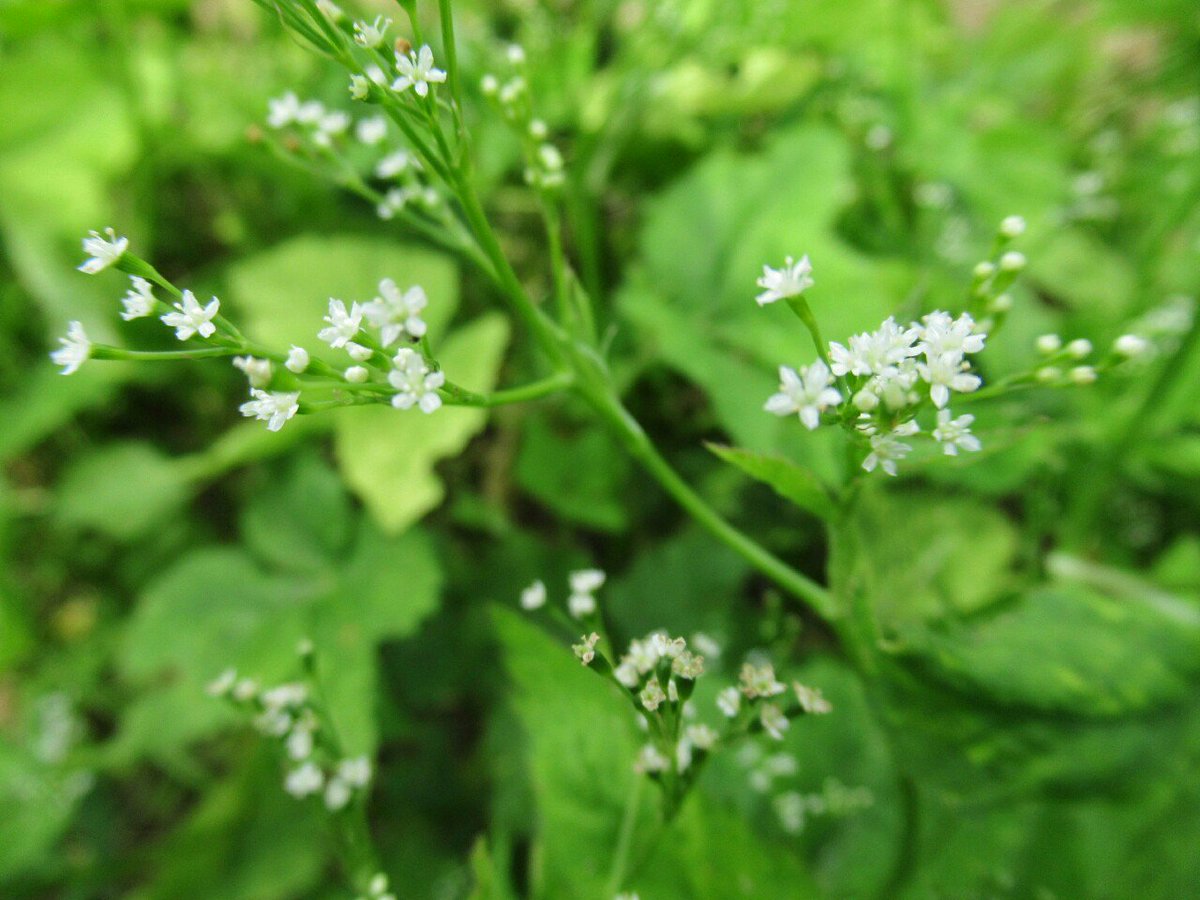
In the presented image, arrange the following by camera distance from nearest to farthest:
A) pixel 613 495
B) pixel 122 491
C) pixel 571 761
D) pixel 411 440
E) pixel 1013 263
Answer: pixel 1013 263
pixel 571 761
pixel 411 440
pixel 613 495
pixel 122 491

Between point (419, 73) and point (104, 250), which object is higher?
point (419, 73)

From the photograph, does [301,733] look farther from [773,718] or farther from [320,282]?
[320,282]

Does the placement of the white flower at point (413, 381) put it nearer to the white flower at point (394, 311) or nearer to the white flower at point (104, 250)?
the white flower at point (394, 311)

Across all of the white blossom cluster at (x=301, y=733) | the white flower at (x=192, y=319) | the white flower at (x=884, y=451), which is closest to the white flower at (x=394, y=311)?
the white flower at (x=192, y=319)

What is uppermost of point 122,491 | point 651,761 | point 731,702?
point 731,702

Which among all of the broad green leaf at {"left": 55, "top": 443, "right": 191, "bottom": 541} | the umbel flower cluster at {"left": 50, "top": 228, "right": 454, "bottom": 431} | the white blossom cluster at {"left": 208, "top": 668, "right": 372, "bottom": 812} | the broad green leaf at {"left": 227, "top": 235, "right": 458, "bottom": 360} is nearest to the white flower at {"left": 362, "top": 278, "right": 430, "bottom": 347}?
the umbel flower cluster at {"left": 50, "top": 228, "right": 454, "bottom": 431}

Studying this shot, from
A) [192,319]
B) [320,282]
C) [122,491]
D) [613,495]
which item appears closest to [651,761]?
[192,319]

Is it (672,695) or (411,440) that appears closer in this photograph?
(672,695)
